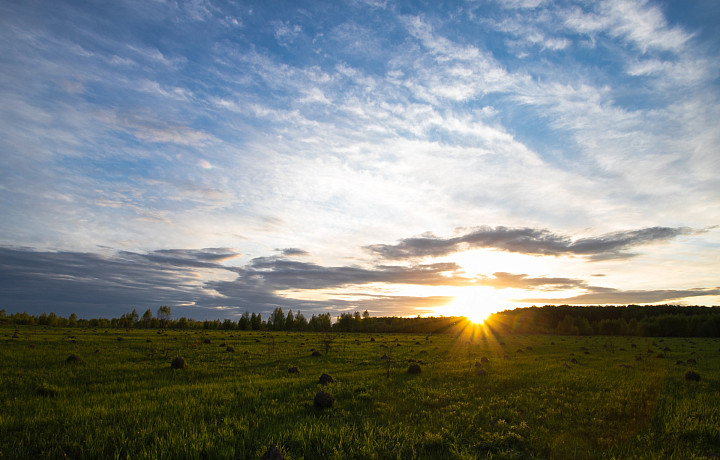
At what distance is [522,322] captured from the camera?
14325 centimetres

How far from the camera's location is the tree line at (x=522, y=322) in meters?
97.9

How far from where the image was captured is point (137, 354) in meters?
23.6

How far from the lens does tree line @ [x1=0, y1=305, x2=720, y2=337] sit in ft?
321

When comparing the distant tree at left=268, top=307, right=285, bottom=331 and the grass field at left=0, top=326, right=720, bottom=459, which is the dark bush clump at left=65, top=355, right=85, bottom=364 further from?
the distant tree at left=268, top=307, right=285, bottom=331

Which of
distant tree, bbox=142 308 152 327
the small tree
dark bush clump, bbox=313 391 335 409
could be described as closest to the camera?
dark bush clump, bbox=313 391 335 409

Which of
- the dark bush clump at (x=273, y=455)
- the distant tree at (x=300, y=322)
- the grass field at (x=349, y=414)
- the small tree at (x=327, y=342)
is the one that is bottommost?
the distant tree at (x=300, y=322)

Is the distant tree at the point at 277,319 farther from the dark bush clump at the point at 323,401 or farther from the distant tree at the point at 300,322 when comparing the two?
the dark bush clump at the point at 323,401

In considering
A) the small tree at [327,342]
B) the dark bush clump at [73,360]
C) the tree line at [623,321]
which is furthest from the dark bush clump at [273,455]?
the tree line at [623,321]

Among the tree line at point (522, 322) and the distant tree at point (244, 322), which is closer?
the tree line at point (522, 322)

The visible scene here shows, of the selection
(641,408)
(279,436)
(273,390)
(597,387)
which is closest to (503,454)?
(279,436)

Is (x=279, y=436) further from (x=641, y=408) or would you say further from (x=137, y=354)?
(x=137, y=354)

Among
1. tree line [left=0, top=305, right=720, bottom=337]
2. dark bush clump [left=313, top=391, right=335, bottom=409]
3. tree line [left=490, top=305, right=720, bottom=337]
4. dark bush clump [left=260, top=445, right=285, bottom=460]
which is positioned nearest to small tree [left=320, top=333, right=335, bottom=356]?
dark bush clump [left=313, top=391, right=335, bottom=409]

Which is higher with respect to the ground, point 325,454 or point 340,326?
point 325,454

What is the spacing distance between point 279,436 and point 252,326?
142615 mm
